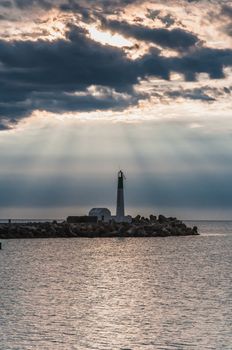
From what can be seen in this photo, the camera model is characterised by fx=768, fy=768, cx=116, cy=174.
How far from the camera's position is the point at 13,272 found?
48562mm

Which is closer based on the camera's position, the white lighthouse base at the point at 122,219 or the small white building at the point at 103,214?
the white lighthouse base at the point at 122,219

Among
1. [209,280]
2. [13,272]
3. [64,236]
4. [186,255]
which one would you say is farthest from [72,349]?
[64,236]

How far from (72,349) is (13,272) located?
2647cm

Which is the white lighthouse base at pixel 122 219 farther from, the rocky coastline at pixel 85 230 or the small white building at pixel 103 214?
the small white building at pixel 103 214

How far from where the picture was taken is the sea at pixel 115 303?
24.0 meters

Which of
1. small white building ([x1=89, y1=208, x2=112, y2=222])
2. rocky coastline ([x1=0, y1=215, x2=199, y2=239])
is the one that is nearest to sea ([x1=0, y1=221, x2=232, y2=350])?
rocky coastline ([x1=0, y1=215, x2=199, y2=239])

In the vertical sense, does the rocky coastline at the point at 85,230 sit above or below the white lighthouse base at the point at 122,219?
below

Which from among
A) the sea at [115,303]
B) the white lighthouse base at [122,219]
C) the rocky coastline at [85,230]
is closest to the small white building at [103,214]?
the white lighthouse base at [122,219]

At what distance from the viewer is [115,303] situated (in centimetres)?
3294

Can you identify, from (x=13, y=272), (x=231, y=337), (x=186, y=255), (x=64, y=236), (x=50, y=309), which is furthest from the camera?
(x=64, y=236)

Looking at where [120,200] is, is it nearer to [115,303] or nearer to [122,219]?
[122,219]

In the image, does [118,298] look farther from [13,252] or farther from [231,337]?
[13,252]

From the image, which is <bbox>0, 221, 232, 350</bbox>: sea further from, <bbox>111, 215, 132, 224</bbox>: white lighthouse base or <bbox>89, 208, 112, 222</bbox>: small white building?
<bbox>89, 208, 112, 222</bbox>: small white building

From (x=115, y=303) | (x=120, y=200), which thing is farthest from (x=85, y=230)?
(x=115, y=303)
